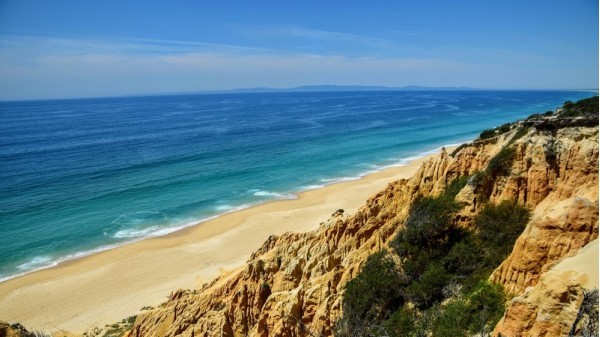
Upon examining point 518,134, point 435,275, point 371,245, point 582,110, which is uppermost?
point 582,110

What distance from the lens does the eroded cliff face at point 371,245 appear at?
12.2 metres

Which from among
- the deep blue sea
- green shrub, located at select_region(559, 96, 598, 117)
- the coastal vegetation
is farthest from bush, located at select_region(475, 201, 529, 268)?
the deep blue sea

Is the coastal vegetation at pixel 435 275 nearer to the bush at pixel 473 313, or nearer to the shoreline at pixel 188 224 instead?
the bush at pixel 473 313

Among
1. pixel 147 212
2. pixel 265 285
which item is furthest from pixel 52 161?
pixel 265 285

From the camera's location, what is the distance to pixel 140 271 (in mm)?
32781

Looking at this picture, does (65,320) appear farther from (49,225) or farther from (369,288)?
(369,288)

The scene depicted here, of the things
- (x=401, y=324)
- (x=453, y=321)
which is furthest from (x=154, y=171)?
(x=453, y=321)

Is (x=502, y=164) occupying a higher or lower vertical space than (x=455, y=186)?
higher

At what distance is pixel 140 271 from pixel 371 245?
22.4 m

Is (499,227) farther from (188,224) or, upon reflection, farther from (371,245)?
(188,224)

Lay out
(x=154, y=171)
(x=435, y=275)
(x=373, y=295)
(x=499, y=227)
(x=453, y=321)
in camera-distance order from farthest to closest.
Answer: (x=154, y=171) → (x=499, y=227) → (x=373, y=295) → (x=435, y=275) → (x=453, y=321)

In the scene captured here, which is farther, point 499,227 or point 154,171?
point 154,171

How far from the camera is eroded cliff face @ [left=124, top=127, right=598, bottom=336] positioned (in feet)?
39.9

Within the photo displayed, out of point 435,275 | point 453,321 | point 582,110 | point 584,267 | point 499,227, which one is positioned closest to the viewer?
point 584,267
